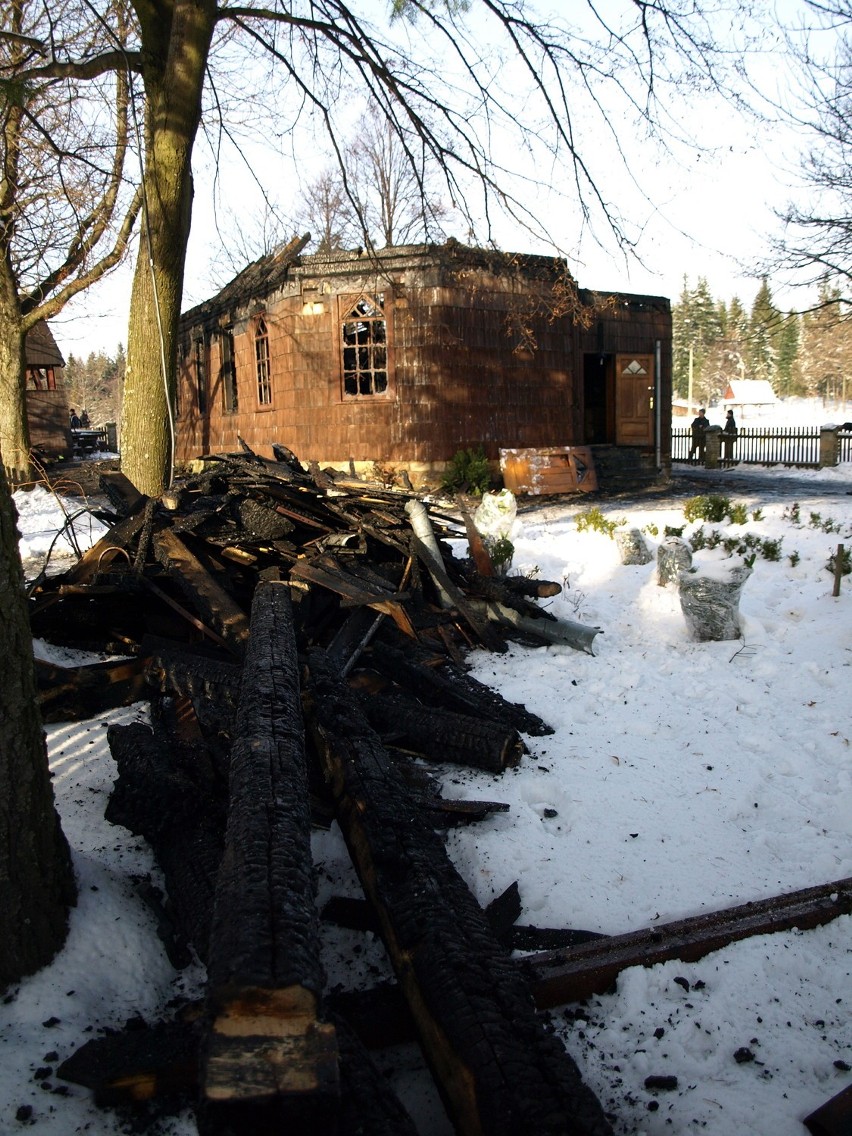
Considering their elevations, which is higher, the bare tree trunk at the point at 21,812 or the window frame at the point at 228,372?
the window frame at the point at 228,372

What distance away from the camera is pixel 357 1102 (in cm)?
A: 166

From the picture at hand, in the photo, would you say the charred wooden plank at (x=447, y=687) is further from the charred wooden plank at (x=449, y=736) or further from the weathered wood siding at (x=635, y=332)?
the weathered wood siding at (x=635, y=332)

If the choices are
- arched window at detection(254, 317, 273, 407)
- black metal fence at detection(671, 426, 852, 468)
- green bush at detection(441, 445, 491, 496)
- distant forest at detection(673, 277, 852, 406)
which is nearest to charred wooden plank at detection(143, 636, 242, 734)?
green bush at detection(441, 445, 491, 496)

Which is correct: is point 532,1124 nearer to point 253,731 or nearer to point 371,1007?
point 371,1007

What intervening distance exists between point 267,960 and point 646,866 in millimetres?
2158

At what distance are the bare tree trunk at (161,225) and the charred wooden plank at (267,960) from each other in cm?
716

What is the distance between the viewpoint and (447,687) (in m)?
4.71

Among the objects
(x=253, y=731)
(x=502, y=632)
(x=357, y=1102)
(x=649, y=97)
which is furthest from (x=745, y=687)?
(x=649, y=97)

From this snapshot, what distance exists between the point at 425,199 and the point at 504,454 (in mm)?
7032

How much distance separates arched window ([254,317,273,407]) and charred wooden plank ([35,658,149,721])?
43.6 feet

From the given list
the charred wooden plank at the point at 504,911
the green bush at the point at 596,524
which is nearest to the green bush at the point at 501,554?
the green bush at the point at 596,524

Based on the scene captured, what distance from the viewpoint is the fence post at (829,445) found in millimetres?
21188

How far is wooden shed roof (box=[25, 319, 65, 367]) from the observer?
1185 inches

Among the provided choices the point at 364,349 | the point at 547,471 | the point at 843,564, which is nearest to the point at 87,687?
the point at 843,564
